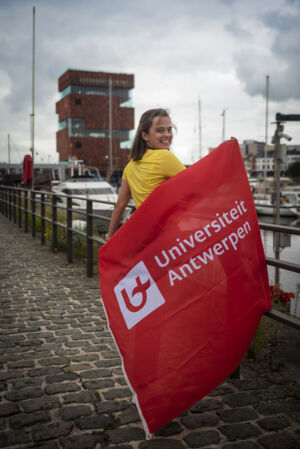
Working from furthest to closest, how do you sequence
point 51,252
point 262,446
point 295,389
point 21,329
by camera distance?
point 51,252, point 21,329, point 295,389, point 262,446

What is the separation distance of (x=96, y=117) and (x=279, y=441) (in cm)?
8523

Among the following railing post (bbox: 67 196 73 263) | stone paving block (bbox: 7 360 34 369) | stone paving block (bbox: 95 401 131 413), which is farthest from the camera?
railing post (bbox: 67 196 73 263)

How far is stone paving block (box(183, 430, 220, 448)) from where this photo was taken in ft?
9.03

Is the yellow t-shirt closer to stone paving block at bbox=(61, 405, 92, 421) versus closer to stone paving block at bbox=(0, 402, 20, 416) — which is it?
stone paving block at bbox=(61, 405, 92, 421)

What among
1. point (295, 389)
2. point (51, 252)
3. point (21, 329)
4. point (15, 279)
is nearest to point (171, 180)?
point (295, 389)

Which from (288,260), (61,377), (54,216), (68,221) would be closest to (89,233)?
(68,221)

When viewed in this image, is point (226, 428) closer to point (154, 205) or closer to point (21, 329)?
point (154, 205)

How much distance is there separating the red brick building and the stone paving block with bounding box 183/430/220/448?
8003cm

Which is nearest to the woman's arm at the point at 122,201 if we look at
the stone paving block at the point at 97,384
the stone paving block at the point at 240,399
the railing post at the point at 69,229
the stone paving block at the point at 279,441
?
the stone paving block at the point at 97,384

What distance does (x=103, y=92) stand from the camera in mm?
87375

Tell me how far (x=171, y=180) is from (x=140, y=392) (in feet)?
4.07

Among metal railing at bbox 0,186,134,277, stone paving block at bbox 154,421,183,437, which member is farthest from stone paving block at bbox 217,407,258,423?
metal railing at bbox 0,186,134,277

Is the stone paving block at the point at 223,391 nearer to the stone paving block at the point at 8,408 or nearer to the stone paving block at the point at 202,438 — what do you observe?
the stone paving block at the point at 202,438

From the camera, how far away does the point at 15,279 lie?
7.39 meters
